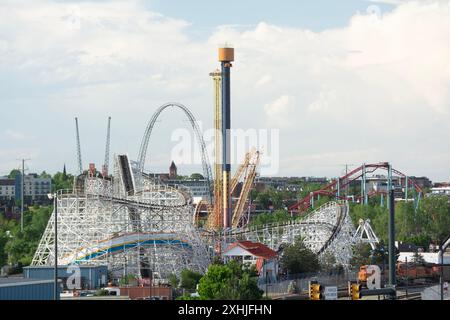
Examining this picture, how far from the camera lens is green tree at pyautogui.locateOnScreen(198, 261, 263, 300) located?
46875 millimetres

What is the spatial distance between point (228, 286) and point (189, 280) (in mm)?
12826

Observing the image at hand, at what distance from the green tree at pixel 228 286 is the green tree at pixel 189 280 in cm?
494

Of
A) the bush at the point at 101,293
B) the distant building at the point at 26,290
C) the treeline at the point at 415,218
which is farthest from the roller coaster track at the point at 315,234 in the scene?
the distant building at the point at 26,290

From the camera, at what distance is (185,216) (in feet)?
243

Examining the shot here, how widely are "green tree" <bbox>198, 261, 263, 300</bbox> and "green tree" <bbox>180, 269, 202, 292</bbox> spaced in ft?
16.2

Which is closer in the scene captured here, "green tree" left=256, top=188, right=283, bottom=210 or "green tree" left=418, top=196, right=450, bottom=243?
"green tree" left=418, top=196, right=450, bottom=243

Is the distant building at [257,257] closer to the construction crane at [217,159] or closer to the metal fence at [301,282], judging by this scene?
the metal fence at [301,282]

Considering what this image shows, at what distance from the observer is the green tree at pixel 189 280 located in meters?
60.8

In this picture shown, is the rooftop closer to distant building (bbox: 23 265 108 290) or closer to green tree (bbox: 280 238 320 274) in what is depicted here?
green tree (bbox: 280 238 320 274)

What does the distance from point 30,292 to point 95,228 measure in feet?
96.4

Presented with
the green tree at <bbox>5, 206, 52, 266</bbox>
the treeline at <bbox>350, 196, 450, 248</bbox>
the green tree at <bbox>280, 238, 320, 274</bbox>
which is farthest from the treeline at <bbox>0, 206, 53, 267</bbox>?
the treeline at <bbox>350, 196, 450, 248</bbox>

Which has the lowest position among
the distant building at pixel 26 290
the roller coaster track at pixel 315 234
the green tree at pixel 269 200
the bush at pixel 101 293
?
the bush at pixel 101 293

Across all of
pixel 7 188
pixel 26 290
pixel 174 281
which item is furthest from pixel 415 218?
pixel 7 188

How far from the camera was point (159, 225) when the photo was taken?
71.8 metres
